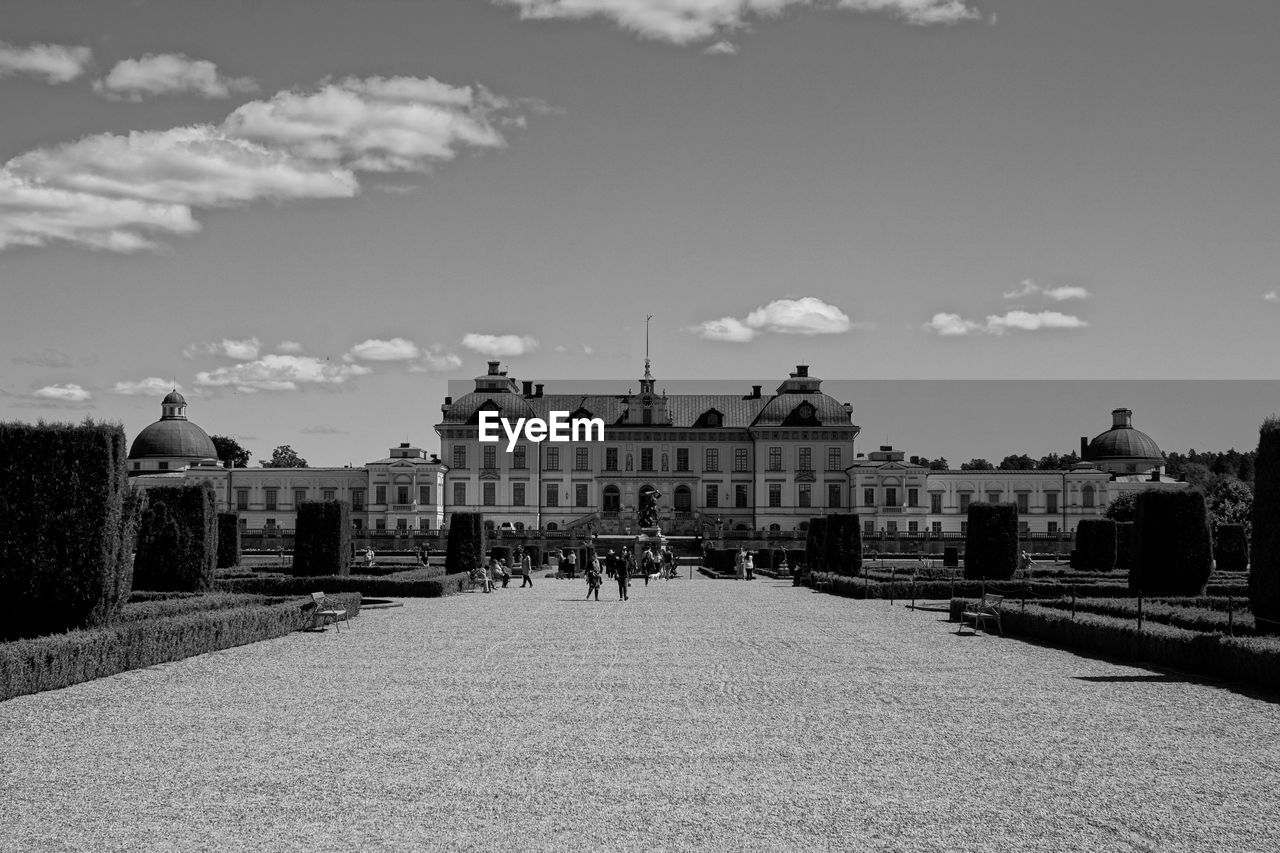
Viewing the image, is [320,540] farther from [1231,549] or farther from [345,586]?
[1231,549]

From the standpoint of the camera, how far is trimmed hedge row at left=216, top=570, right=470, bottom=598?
28.8 metres

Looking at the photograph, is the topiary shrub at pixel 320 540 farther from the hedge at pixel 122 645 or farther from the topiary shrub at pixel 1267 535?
the topiary shrub at pixel 1267 535

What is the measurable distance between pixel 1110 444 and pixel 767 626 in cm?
7110

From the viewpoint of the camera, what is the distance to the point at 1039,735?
35.7 feet

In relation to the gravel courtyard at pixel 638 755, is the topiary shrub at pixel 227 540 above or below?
above

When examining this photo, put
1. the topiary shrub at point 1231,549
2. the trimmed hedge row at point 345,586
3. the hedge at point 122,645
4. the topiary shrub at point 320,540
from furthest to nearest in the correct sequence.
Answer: the topiary shrub at point 1231,549 → the topiary shrub at point 320,540 → the trimmed hedge row at point 345,586 → the hedge at point 122,645

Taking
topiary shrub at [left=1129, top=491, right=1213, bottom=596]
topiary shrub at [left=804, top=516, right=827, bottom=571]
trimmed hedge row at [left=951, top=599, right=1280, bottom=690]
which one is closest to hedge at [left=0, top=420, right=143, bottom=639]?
trimmed hedge row at [left=951, top=599, right=1280, bottom=690]

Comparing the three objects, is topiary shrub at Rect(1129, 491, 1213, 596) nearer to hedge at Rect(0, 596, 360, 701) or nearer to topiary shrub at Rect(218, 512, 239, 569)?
hedge at Rect(0, 596, 360, 701)

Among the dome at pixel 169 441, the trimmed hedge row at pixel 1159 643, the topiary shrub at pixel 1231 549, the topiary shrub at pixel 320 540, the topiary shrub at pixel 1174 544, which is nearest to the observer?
the trimmed hedge row at pixel 1159 643

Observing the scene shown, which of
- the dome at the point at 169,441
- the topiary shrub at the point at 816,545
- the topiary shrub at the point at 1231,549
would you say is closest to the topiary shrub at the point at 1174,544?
the topiary shrub at the point at 816,545

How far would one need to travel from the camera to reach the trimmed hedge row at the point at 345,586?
28750mm

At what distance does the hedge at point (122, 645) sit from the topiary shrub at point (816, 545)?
2316 cm

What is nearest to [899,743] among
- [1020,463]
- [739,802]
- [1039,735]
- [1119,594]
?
[1039,735]

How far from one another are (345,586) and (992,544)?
15.4 metres
